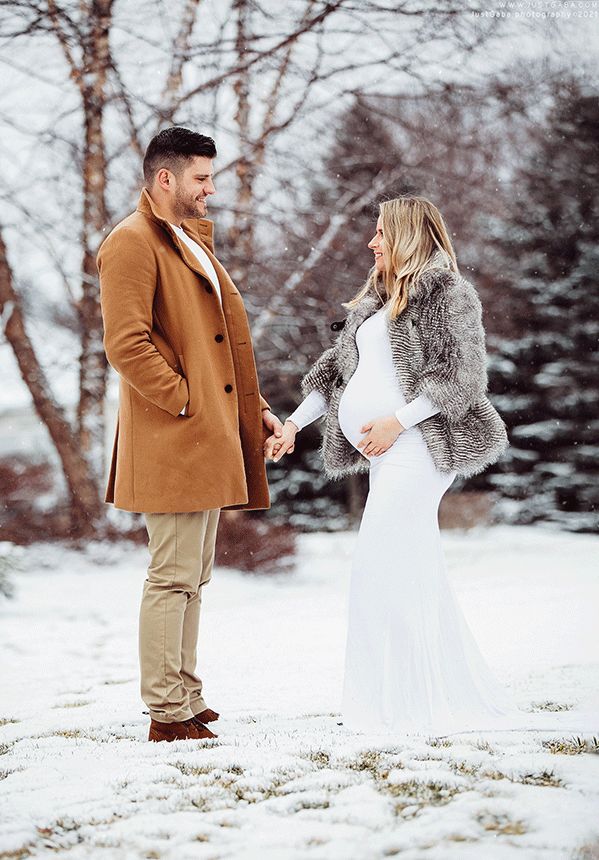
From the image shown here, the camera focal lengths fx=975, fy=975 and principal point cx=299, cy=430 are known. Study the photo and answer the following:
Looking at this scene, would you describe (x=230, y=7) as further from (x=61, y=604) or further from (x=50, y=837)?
(x=50, y=837)

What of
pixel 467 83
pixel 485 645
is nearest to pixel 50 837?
pixel 485 645

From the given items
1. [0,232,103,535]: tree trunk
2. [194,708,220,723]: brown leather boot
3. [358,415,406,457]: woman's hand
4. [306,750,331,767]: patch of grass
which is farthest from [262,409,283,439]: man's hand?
[0,232,103,535]: tree trunk

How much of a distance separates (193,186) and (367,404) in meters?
0.98

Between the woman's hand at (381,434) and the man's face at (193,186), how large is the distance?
97 cm

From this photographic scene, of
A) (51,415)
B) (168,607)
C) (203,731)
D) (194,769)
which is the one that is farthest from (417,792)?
(51,415)

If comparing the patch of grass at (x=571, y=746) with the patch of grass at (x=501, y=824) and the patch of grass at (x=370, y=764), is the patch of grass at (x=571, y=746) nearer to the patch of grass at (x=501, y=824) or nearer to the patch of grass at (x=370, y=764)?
the patch of grass at (x=370, y=764)

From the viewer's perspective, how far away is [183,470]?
10.7ft

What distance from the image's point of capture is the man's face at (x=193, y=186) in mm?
3383

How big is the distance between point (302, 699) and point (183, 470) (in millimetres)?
1470

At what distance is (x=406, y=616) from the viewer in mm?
3324

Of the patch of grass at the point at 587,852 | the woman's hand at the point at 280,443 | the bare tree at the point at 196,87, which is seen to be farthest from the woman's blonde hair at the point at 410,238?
the bare tree at the point at 196,87

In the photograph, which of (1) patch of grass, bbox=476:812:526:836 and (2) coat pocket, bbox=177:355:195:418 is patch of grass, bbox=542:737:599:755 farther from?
(2) coat pocket, bbox=177:355:195:418

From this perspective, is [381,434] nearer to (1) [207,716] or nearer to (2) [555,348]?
(1) [207,716]

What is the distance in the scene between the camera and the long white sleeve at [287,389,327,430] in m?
3.73
